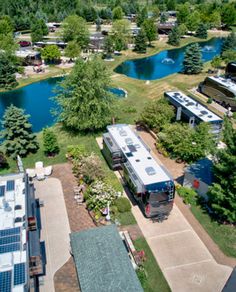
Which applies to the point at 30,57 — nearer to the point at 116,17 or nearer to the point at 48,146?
the point at 48,146

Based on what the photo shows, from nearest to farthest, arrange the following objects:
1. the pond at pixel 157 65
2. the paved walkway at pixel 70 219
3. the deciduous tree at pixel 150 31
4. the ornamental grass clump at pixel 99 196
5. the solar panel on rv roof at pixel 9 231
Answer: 1. the solar panel on rv roof at pixel 9 231
2. the paved walkway at pixel 70 219
3. the ornamental grass clump at pixel 99 196
4. the pond at pixel 157 65
5. the deciduous tree at pixel 150 31

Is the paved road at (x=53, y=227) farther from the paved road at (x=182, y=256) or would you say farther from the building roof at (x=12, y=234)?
the paved road at (x=182, y=256)

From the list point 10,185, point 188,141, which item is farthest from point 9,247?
point 188,141

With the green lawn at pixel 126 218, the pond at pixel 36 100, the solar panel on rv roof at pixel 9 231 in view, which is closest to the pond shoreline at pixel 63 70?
the pond at pixel 36 100

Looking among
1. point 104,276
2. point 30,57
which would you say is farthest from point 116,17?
point 104,276

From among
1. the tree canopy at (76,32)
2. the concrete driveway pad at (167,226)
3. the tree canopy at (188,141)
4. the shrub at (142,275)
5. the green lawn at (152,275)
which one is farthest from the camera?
the tree canopy at (76,32)

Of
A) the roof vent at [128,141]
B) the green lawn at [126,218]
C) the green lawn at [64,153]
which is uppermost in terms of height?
the roof vent at [128,141]
